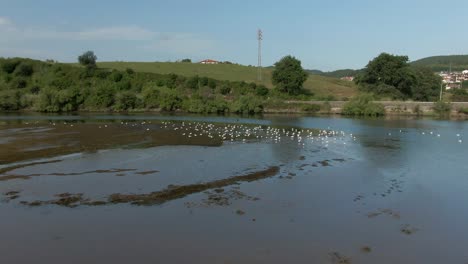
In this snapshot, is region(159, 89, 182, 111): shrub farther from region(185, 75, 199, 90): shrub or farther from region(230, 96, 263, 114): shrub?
region(185, 75, 199, 90): shrub

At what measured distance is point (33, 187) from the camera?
707 inches

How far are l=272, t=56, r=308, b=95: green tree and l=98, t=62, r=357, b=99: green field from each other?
713 centimetres

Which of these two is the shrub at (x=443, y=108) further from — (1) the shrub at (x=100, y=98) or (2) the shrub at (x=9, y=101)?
(2) the shrub at (x=9, y=101)

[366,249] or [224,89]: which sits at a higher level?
[224,89]

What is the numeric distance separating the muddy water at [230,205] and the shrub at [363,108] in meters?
43.9

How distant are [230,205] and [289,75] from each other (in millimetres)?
78179

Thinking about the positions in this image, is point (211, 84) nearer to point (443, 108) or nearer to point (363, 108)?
point (363, 108)

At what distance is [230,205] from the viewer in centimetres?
1583

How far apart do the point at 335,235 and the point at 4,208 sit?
11.0 m

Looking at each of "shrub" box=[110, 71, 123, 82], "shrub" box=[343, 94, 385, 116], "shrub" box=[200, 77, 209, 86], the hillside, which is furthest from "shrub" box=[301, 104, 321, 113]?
"shrub" box=[110, 71, 123, 82]

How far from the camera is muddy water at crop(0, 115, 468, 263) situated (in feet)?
38.2

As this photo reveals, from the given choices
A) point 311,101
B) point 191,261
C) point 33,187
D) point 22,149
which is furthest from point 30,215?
point 311,101

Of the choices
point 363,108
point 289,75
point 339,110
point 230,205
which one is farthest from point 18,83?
point 230,205

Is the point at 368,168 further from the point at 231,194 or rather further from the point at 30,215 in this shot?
the point at 30,215
